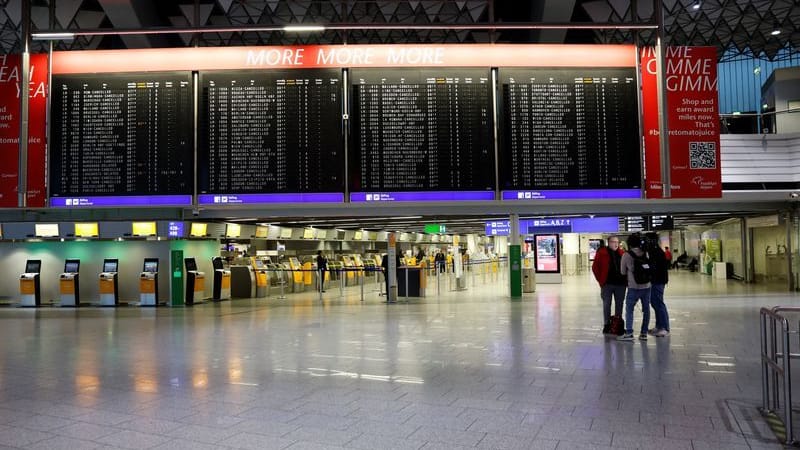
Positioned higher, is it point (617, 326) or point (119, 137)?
point (119, 137)

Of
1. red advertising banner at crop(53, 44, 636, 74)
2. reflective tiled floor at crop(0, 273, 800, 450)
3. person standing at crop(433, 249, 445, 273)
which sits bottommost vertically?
reflective tiled floor at crop(0, 273, 800, 450)

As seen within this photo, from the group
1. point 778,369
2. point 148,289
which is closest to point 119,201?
point 148,289

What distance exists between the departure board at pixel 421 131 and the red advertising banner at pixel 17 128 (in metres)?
5.70

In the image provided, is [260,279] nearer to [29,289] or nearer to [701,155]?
[29,289]

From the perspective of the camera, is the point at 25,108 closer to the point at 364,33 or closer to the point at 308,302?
the point at 308,302

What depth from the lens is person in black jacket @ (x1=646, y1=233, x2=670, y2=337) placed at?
8.46 m

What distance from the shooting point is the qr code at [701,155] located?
35.5 ft

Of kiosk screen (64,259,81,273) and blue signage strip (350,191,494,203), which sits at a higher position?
blue signage strip (350,191,494,203)

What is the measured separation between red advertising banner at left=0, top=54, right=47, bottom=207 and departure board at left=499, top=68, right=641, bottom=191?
8.50m

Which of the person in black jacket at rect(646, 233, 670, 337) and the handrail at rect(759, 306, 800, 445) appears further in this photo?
the person in black jacket at rect(646, 233, 670, 337)

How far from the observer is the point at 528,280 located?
1884 cm

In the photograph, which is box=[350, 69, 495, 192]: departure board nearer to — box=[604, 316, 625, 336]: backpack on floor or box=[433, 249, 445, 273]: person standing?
box=[604, 316, 625, 336]: backpack on floor

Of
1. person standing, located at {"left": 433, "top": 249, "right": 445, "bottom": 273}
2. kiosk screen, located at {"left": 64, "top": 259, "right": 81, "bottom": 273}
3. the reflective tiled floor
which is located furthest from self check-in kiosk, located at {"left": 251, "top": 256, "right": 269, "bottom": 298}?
the reflective tiled floor

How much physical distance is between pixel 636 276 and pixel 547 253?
51.8ft
